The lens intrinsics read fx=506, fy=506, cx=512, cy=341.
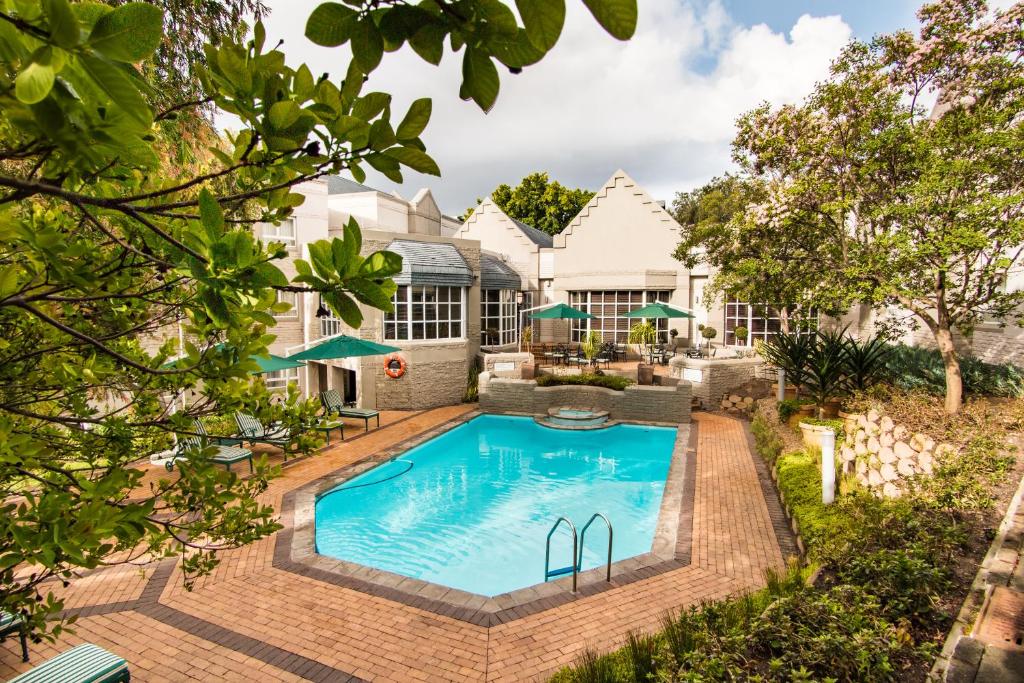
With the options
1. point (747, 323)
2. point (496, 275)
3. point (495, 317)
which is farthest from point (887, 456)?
point (495, 317)

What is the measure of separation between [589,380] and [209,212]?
17.4m

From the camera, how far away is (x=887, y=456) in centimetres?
712

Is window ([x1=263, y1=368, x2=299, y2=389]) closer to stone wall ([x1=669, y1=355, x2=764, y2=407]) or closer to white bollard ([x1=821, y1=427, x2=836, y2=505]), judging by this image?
stone wall ([x1=669, y1=355, x2=764, y2=407])

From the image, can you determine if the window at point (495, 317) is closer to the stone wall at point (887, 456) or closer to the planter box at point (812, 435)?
the planter box at point (812, 435)

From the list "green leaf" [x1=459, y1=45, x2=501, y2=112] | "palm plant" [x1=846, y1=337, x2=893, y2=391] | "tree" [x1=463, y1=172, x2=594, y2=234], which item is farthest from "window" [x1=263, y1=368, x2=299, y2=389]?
"tree" [x1=463, y1=172, x2=594, y2=234]

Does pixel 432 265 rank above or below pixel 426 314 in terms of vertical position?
above

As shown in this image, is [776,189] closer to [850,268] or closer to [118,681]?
[850,268]

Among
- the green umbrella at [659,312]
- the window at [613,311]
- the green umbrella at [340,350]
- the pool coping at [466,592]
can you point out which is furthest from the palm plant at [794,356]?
the green umbrella at [340,350]

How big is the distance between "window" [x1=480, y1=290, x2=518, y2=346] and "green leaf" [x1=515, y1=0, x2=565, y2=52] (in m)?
21.1

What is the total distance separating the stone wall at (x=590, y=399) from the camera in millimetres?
16562

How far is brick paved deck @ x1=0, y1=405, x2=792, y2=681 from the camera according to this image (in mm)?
5523

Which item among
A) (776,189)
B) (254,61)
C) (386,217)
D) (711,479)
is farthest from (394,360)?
(254,61)

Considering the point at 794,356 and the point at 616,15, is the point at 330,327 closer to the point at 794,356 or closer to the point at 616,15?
the point at 794,356

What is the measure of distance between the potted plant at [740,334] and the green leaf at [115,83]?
2354cm
